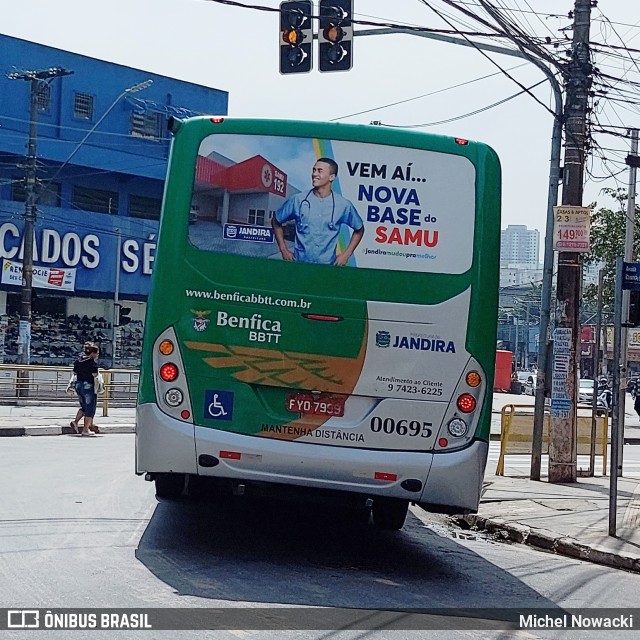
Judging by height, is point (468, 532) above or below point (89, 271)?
below

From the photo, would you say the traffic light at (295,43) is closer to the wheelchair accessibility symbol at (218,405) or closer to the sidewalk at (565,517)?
the sidewalk at (565,517)

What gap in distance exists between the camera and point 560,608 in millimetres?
7387

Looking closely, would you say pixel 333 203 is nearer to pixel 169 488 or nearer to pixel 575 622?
pixel 169 488

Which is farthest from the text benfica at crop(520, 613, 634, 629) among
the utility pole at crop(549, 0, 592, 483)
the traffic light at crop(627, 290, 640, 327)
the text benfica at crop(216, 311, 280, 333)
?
the utility pole at crop(549, 0, 592, 483)

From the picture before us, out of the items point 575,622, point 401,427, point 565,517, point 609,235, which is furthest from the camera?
point 609,235

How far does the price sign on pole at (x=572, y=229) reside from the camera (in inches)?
557

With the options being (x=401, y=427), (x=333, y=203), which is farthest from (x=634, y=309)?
(x=333, y=203)

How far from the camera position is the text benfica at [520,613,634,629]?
6.75 m

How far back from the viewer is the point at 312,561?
27.5 feet

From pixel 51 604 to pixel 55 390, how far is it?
2404 centimetres

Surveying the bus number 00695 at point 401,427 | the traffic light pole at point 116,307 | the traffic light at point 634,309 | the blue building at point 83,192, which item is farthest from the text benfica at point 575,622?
the traffic light pole at point 116,307

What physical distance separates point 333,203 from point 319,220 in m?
0.19

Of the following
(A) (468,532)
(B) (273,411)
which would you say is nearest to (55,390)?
(A) (468,532)

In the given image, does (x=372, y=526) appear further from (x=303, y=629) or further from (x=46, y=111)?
(x=46, y=111)
